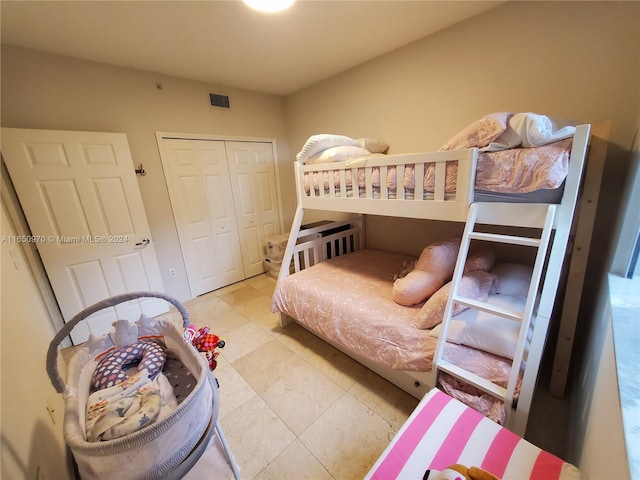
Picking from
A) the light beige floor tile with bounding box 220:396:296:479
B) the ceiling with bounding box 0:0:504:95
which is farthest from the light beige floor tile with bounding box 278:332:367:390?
the ceiling with bounding box 0:0:504:95

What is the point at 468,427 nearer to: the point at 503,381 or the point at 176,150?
the point at 503,381

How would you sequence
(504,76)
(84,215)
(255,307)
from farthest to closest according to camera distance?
(255,307)
(84,215)
(504,76)

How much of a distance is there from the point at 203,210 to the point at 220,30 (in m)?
1.92

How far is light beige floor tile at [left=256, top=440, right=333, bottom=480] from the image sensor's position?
49.6 inches

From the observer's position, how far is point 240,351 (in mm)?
2205

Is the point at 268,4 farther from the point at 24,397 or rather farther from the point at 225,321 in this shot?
the point at 225,321

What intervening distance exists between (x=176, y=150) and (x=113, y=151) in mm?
605

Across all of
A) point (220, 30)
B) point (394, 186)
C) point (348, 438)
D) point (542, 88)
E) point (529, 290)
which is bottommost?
point (348, 438)

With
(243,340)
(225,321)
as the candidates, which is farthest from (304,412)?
(225,321)

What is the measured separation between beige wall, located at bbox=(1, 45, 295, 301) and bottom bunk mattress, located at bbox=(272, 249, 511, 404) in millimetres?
1793

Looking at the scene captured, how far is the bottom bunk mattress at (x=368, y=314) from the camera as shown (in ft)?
4.29

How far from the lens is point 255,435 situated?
148 centimetres

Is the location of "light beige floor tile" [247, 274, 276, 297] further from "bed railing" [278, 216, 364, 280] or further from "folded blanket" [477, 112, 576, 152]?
"folded blanket" [477, 112, 576, 152]

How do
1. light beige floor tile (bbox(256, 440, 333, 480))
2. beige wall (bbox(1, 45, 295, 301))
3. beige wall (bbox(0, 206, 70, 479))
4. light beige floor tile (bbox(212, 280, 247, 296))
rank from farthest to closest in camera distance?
1. light beige floor tile (bbox(212, 280, 247, 296))
2. beige wall (bbox(1, 45, 295, 301))
3. light beige floor tile (bbox(256, 440, 333, 480))
4. beige wall (bbox(0, 206, 70, 479))
